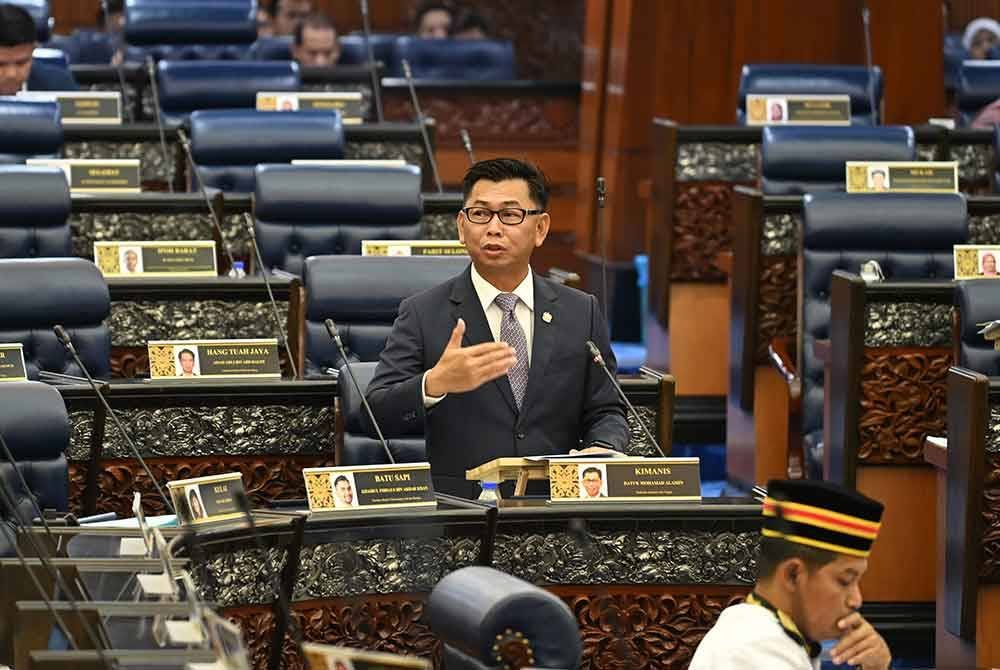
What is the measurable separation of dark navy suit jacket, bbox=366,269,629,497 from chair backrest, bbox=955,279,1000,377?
146cm

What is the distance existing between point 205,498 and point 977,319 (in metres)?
2.49

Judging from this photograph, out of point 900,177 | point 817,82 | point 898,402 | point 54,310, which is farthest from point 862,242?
point 54,310

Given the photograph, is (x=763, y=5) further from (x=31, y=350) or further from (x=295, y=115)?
(x=31, y=350)

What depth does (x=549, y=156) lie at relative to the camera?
34.5ft

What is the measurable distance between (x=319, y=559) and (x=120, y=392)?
49.0 inches

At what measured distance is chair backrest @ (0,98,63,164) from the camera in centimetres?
732

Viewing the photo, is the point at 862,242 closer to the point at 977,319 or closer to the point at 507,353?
the point at 977,319

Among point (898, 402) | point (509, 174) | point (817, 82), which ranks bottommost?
point (898, 402)

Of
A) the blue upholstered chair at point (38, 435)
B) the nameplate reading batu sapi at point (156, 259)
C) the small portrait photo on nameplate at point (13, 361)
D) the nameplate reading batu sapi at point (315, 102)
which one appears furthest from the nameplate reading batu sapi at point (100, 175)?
the blue upholstered chair at point (38, 435)

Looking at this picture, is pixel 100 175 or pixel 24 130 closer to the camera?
pixel 100 175

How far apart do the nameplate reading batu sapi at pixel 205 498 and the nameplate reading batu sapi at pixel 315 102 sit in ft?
14.3

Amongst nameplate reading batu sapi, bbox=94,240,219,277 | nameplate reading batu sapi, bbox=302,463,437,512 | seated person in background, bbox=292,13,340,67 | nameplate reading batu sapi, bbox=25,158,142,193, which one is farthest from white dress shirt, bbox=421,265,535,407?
seated person in background, bbox=292,13,340,67

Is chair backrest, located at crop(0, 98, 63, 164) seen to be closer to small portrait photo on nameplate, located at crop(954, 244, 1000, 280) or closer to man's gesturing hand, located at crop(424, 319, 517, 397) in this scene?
small portrait photo on nameplate, located at crop(954, 244, 1000, 280)

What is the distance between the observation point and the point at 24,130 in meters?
7.33
